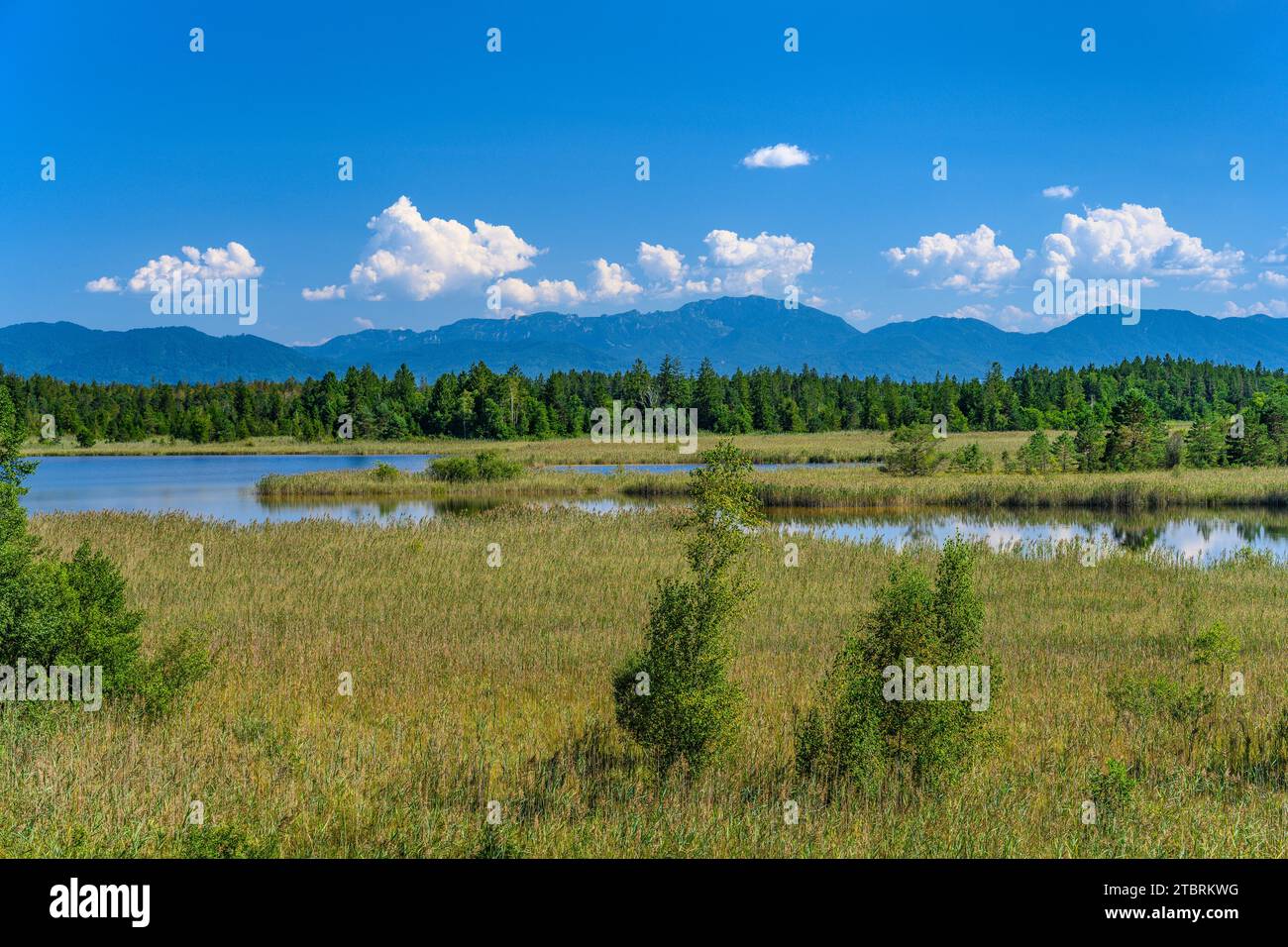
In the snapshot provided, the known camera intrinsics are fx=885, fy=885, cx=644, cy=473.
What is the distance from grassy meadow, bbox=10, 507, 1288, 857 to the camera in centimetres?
702

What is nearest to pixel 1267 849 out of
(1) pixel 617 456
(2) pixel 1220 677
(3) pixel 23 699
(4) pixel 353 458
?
Result: (2) pixel 1220 677

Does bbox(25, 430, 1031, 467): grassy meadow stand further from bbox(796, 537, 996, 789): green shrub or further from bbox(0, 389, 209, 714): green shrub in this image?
bbox(796, 537, 996, 789): green shrub

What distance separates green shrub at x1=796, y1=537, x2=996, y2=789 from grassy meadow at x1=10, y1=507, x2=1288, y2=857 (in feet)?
1.27

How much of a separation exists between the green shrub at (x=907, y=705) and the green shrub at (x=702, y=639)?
1097 mm

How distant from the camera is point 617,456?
8031 cm

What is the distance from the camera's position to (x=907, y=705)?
911 cm

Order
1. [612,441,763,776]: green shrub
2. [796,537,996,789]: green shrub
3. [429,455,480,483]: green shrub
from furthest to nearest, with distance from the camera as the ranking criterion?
[429,455,480,483]: green shrub < [796,537,996,789]: green shrub < [612,441,763,776]: green shrub

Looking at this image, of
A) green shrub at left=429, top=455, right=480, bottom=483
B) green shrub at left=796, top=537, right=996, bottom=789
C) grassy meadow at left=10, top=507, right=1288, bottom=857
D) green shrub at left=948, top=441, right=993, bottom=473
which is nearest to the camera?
grassy meadow at left=10, top=507, right=1288, bottom=857

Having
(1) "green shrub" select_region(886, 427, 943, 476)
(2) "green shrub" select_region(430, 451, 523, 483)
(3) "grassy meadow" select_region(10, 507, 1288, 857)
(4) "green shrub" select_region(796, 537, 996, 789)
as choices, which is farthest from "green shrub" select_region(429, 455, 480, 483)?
(4) "green shrub" select_region(796, 537, 996, 789)

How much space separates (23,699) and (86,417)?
5095 inches

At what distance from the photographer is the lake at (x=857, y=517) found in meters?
33.3

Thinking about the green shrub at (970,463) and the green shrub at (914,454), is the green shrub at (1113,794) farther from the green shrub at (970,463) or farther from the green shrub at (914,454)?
the green shrub at (970,463)

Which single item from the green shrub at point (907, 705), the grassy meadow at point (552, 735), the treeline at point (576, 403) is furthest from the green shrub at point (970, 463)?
the green shrub at point (907, 705)
